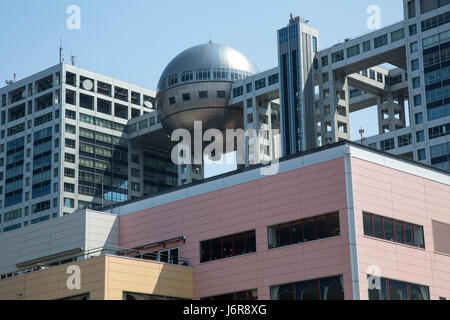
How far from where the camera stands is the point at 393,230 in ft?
179

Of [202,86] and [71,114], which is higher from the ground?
[71,114]

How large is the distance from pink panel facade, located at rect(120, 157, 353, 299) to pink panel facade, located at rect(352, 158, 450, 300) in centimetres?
123

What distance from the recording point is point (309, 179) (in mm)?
54938

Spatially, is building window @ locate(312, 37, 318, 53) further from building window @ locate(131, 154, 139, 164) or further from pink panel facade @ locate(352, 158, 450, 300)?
→ pink panel facade @ locate(352, 158, 450, 300)

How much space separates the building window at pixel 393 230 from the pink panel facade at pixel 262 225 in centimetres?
211

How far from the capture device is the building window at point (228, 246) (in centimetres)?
5744

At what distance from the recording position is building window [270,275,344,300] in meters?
51.3

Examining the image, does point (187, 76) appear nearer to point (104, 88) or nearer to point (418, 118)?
point (104, 88)

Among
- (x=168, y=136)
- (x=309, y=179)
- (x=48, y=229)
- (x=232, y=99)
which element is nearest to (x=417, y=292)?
(x=309, y=179)

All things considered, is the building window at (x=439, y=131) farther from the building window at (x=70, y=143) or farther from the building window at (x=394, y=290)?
the building window at (x=70, y=143)

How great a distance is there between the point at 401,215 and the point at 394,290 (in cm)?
567

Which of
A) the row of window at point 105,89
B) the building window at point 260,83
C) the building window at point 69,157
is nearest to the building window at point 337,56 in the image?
the building window at point 260,83

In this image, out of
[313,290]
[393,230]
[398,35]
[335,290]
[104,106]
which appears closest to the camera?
[335,290]

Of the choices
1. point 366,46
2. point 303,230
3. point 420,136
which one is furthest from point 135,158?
point 303,230
